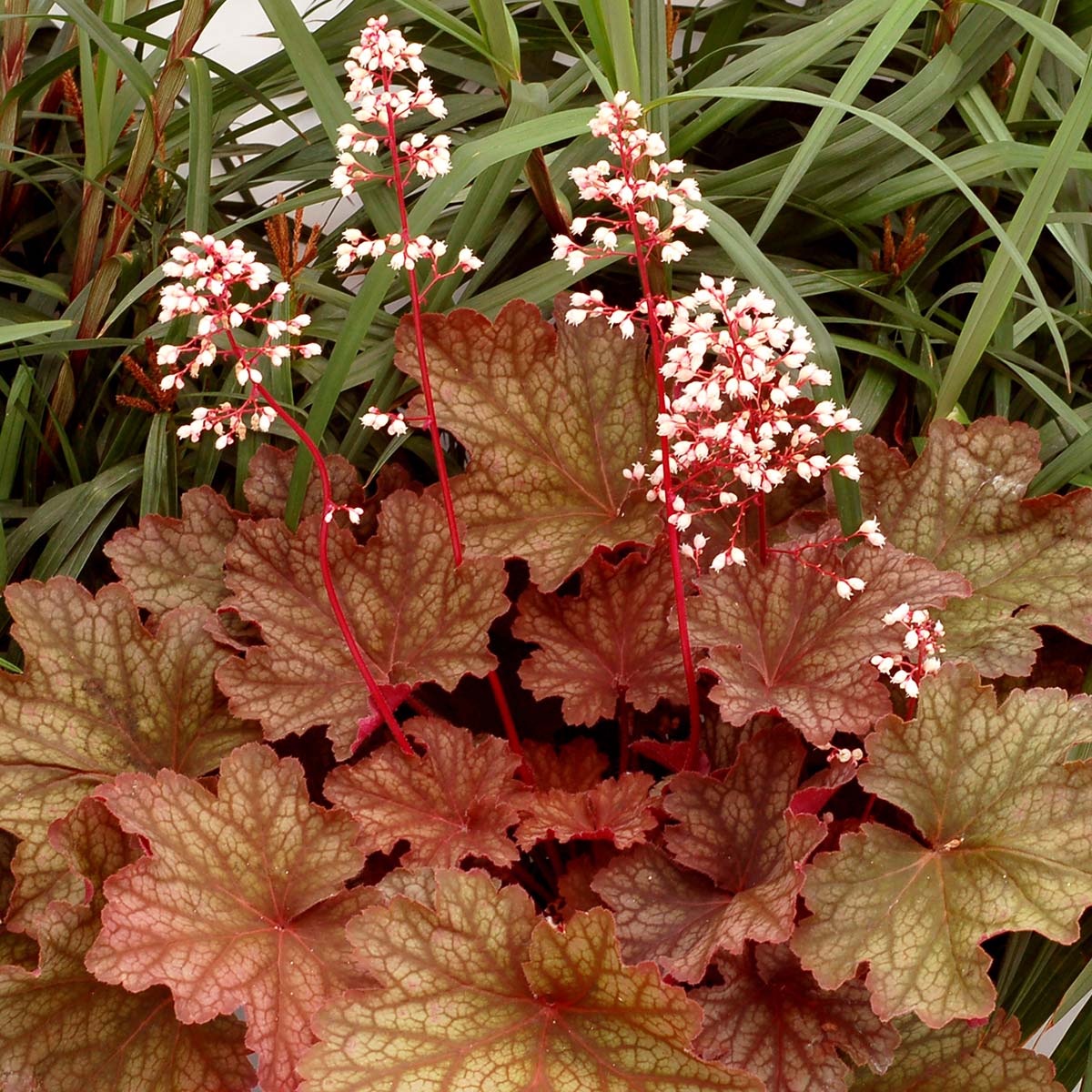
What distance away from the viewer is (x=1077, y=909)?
911 mm

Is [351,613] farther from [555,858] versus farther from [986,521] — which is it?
[986,521]

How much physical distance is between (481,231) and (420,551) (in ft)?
1.05

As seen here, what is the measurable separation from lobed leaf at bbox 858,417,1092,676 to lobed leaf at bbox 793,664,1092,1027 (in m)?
0.14

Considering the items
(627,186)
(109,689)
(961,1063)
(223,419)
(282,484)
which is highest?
(627,186)

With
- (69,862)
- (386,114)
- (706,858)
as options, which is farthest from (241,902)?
(386,114)

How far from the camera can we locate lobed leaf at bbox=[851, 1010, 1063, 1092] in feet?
3.46

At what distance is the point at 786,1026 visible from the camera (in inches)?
39.2

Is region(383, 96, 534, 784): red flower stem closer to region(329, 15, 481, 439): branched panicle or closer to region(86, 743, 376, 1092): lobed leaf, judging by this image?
region(329, 15, 481, 439): branched panicle

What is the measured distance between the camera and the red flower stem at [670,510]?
35.8 inches

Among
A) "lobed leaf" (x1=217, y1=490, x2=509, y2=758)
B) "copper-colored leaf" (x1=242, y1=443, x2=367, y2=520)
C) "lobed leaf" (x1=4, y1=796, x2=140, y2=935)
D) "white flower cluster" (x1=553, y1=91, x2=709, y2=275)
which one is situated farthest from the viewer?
"copper-colored leaf" (x1=242, y1=443, x2=367, y2=520)

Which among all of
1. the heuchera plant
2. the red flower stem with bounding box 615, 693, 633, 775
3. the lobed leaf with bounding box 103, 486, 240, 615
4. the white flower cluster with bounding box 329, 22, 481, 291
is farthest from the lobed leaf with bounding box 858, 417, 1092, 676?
the lobed leaf with bounding box 103, 486, 240, 615

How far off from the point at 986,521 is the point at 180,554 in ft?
2.41

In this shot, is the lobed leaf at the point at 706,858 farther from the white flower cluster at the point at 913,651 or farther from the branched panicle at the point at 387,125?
the branched panicle at the point at 387,125

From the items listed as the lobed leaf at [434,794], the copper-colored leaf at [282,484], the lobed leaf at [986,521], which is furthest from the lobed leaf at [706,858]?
the copper-colored leaf at [282,484]
